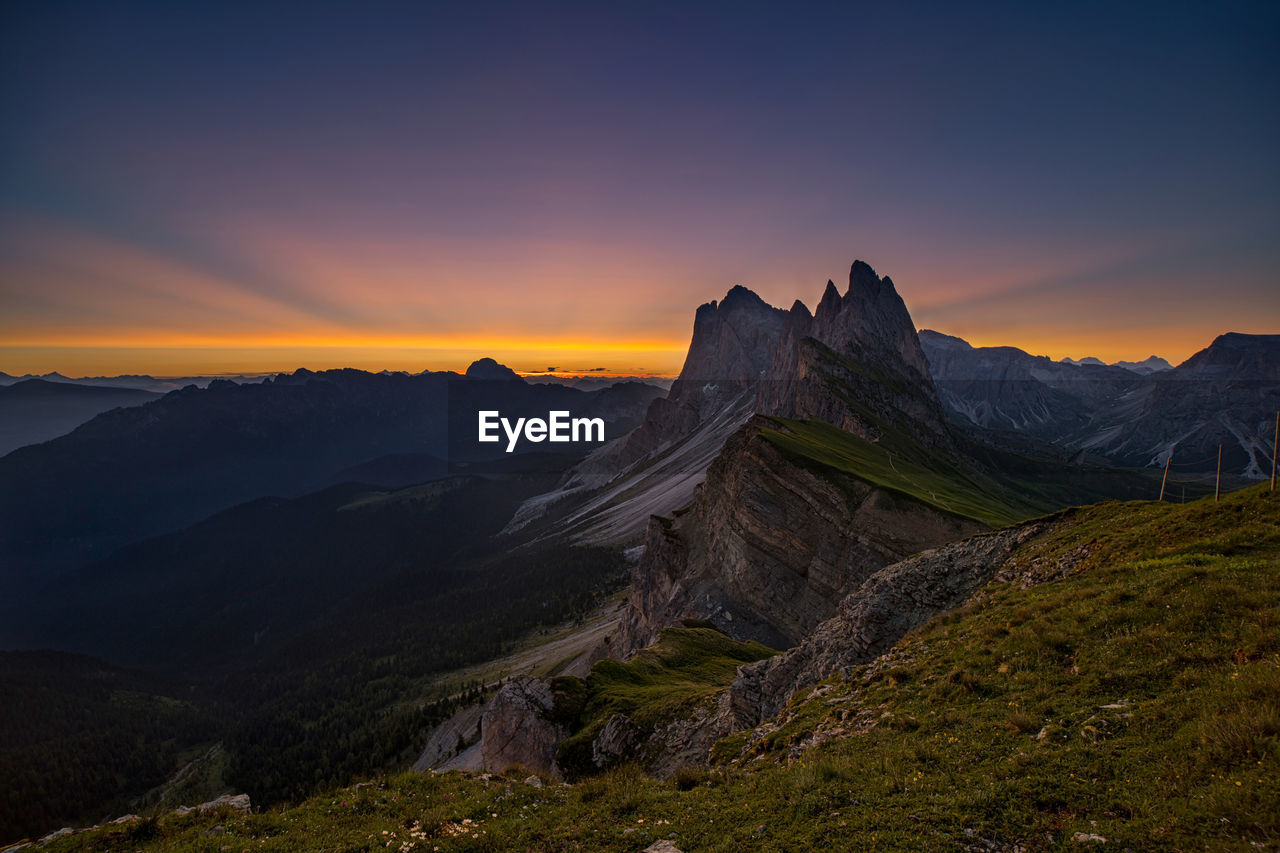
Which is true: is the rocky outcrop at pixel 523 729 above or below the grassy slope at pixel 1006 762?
below

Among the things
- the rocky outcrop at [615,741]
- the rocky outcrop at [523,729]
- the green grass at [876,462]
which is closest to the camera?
the rocky outcrop at [615,741]

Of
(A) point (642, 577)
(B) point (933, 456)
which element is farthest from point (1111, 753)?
(B) point (933, 456)

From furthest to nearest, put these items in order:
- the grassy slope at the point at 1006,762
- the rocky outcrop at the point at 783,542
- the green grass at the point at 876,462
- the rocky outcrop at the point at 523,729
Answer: the green grass at the point at 876,462 < the rocky outcrop at the point at 783,542 < the rocky outcrop at the point at 523,729 < the grassy slope at the point at 1006,762

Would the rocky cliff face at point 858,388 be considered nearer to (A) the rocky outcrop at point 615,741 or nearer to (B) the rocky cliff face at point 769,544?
(B) the rocky cliff face at point 769,544

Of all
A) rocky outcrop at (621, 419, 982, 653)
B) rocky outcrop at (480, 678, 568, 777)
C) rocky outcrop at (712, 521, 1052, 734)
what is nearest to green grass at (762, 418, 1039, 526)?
rocky outcrop at (621, 419, 982, 653)

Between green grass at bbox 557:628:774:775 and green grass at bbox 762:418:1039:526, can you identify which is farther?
green grass at bbox 762:418:1039:526

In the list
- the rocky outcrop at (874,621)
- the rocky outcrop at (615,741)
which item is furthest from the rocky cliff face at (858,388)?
the rocky outcrop at (615,741)

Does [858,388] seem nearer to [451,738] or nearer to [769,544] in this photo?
[769,544]

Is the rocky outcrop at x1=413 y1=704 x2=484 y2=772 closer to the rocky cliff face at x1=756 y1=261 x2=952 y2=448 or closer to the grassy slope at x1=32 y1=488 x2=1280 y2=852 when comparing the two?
the grassy slope at x1=32 y1=488 x2=1280 y2=852
